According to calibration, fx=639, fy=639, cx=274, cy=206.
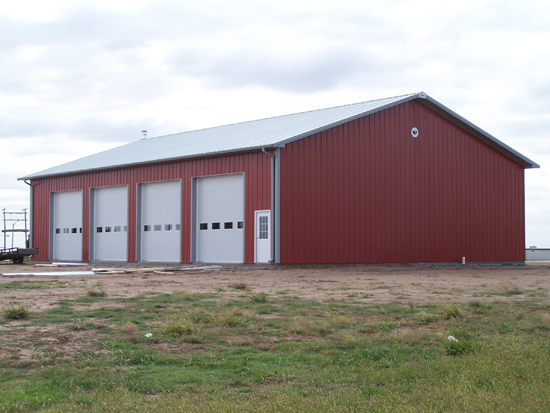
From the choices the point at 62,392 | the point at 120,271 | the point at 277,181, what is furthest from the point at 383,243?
the point at 62,392

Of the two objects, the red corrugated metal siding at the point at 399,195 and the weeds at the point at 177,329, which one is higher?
the red corrugated metal siding at the point at 399,195

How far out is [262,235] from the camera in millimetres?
25422

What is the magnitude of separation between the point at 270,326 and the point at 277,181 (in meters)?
15.6

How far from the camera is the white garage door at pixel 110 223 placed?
32250mm

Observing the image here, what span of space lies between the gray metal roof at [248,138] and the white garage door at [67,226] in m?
1.53

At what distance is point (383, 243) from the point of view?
27.9m

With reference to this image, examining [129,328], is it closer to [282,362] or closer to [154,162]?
[282,362]

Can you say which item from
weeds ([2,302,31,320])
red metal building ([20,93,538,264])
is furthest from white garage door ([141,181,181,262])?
weeds ([2,302,31,320])

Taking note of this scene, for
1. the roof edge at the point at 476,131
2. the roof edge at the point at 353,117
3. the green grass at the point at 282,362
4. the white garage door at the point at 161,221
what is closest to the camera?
the green grass at the point at 282,362

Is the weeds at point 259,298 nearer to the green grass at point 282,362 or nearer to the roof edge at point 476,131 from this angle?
the green grass at point 282,362

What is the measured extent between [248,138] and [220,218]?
389 centimetres

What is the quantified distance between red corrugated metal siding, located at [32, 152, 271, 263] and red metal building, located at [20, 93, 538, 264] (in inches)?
Answer: 2.8

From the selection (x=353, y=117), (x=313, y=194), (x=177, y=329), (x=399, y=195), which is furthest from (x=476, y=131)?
(x=177, y=329)

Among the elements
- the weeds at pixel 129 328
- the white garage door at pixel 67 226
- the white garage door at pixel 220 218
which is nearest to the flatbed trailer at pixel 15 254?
the white garage door at pixel 67 226
